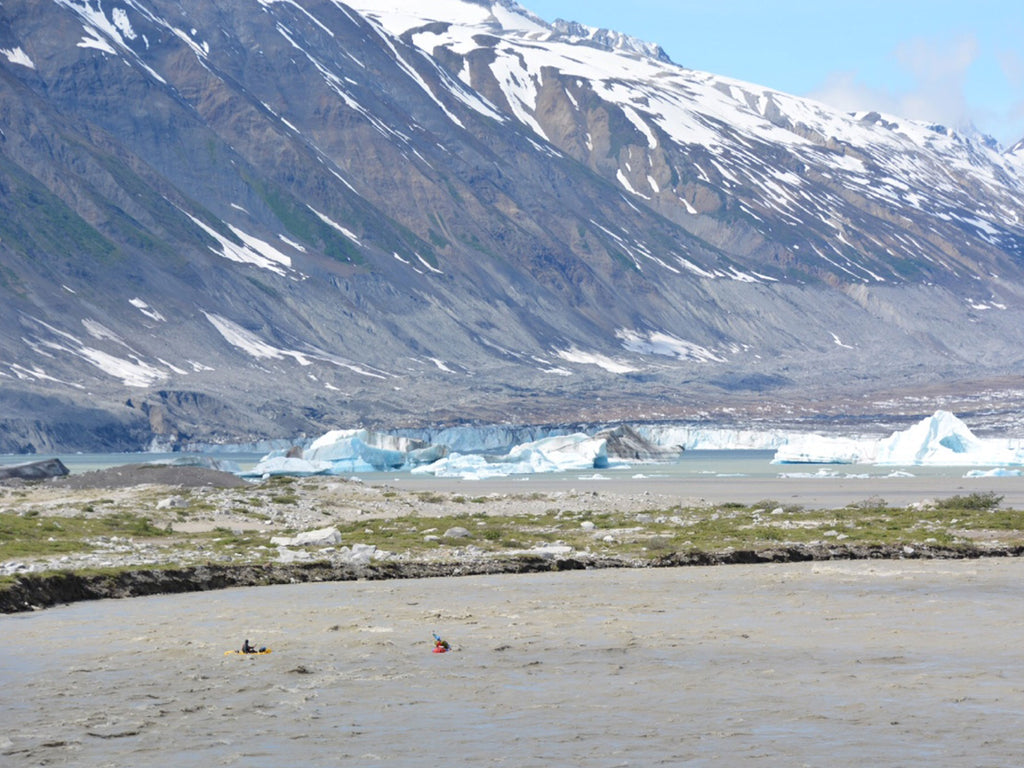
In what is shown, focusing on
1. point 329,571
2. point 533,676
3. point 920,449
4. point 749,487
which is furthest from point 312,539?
point 920,449

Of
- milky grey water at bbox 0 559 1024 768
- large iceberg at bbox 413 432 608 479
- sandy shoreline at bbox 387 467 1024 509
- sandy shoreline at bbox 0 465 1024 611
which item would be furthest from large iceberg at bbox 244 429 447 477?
milky grey water at bbox 0 559 1024 768

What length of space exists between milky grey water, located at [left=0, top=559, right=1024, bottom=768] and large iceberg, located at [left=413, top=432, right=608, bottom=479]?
65.0 m

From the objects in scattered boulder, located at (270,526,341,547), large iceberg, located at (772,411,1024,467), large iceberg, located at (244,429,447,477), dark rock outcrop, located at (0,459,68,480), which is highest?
large iceberg, located at (772,411,1024,467)

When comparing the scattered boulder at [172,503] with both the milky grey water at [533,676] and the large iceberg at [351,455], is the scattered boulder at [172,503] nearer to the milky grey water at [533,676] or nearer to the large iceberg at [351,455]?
the milky grey water at [533,676]

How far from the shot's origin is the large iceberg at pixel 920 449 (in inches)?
4205

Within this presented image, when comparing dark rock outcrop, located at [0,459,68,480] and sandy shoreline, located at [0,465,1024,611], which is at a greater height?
sandy shoreline, located at [0,465,1024,611]

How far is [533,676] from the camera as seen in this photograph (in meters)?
21.0

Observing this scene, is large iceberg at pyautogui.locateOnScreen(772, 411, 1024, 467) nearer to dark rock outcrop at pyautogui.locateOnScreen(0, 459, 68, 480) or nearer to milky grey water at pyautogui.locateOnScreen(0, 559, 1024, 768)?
dark rock outcrop at pyautogui.locateOnScreen(0, 459, 68, 480)

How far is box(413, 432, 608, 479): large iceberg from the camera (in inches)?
3885

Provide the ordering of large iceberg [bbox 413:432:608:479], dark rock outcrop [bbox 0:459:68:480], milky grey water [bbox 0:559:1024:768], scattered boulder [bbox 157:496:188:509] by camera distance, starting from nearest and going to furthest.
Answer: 1. milky grey water [bbox 0:559:1024:768]
2. scattered boulder [bbox 157:496:188:509]
3. dark rock outcrop [bbox 0:459:68:480]
4. large iceberg [bbox 413:432:608:479]

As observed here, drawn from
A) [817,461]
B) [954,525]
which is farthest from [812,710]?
[817,461]

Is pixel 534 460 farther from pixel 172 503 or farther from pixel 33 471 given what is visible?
pixel 172 503

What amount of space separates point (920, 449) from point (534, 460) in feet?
90.1

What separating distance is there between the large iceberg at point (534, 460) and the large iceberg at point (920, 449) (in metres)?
14.3
